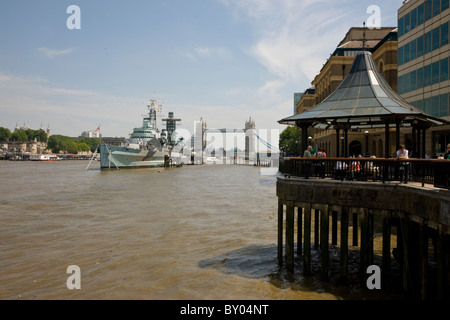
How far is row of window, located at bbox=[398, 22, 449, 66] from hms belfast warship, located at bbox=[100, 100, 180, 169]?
211 ft

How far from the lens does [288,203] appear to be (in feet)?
42.3

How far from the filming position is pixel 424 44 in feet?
110

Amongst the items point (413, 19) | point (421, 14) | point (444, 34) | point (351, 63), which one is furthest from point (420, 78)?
point (351, 63)

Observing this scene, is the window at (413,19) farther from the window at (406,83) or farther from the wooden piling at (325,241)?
the wooden piling at (325,241)

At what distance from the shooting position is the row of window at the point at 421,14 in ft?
101

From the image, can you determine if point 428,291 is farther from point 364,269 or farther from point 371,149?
point 371,149

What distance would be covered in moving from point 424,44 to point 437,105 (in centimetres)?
611

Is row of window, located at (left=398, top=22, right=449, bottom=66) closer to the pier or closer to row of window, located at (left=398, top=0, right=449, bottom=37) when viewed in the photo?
row of window, located at (left=398, top=0, right=449, bottom=37)

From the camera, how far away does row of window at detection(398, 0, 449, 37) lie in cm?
3083

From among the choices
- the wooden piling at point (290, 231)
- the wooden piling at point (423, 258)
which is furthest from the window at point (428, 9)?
the wooden piling at point (423, 258)

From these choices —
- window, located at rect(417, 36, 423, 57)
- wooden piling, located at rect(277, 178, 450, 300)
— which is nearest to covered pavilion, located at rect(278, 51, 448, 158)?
wooden piling, located at rect(277, 178, 450, 300)
